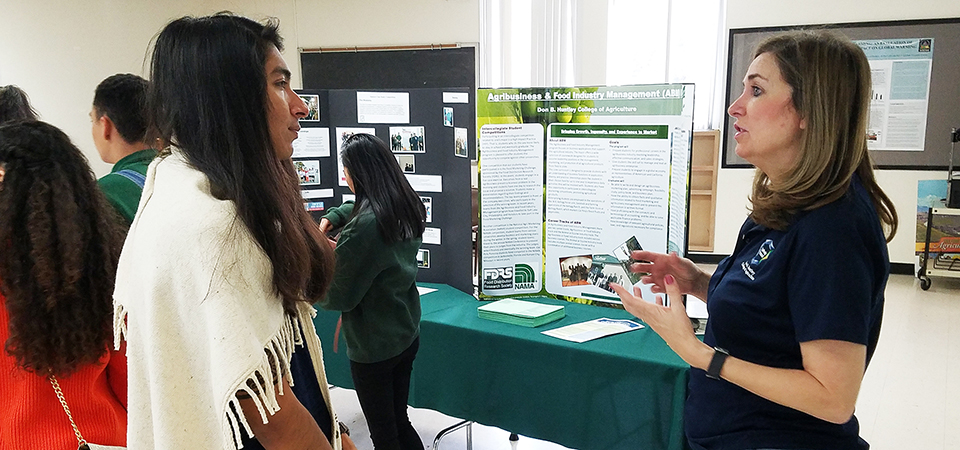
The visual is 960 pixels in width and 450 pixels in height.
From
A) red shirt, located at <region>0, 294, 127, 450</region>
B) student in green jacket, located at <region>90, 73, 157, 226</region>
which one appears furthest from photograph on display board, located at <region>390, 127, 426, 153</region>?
red shirt, located at <region>0, 294, 127, 450</region>

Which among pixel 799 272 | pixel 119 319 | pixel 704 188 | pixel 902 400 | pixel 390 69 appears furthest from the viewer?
pixel 390 69

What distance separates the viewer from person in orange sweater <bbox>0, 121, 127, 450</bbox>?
1104mm

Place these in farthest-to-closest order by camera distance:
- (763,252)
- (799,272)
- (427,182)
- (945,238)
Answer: (945,238)
(427,182)
(763,252)
(799,272)

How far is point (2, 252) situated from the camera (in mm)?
1103

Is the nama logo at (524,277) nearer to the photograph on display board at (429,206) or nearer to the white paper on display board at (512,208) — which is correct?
the white paper on display board at (512,208)

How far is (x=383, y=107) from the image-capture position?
3168 millimetres

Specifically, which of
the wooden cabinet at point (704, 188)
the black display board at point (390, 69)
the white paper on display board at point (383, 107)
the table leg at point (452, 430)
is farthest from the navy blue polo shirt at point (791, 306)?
the black display board at point (390, 69)

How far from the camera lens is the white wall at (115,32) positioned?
18.8 feet

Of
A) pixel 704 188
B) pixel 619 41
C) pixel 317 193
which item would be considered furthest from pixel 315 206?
pixel 704 188

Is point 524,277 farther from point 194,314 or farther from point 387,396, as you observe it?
point 194,314

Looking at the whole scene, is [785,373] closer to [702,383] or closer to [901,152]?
[702,383]

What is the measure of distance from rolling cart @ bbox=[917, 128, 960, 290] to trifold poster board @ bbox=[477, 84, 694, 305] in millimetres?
4280

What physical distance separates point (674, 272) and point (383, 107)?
197 cm

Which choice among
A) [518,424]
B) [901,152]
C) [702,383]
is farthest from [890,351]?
[702,383]
